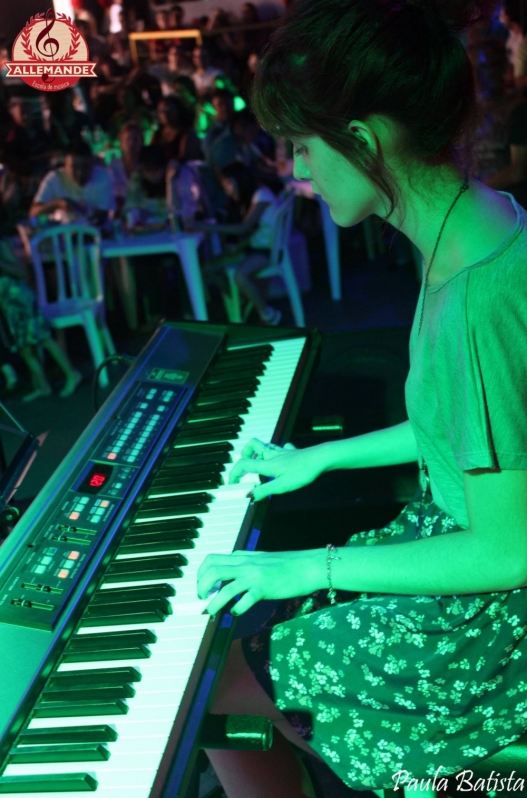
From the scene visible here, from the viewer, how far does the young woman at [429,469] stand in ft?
3.44

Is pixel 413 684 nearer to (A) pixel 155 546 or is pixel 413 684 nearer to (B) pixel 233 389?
(A) pixel 155 546

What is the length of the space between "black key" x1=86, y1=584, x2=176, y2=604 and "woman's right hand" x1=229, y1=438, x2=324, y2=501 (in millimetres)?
288

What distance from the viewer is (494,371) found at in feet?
3.38

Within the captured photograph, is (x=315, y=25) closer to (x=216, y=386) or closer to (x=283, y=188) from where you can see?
(x=216, y=386)

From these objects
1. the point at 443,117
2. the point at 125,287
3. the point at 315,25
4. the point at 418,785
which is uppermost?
the point at 315,25

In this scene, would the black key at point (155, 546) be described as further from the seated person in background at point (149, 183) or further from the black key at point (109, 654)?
the seated person in background at point (149, 183)

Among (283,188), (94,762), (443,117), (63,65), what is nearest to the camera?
(94,762)

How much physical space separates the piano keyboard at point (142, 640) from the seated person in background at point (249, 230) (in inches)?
157

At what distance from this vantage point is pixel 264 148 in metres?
6.71

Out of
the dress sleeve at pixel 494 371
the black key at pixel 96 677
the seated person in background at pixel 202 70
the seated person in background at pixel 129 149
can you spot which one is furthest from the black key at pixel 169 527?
the seated person in background at pixel 202 70

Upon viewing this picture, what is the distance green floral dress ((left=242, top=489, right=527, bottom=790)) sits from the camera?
3.89 feet

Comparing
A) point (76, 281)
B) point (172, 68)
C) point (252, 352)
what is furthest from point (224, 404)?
point (172, 68)

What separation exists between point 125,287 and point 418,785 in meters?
5.31

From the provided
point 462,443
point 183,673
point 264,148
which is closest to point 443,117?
point 462,443
